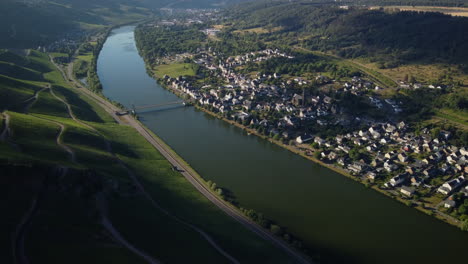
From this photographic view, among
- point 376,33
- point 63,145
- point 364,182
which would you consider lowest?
point 364,182

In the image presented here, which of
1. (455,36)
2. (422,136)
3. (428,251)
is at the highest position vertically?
(455,36)

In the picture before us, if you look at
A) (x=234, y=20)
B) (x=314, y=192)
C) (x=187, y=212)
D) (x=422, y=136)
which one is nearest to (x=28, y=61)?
(x=187, y=212)

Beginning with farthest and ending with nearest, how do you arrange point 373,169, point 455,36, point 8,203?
point 455,36
point 373,169
point 8,203

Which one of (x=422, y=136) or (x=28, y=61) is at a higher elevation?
(x=28, y=61)

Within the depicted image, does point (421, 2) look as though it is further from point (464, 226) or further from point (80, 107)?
point (80, 107)

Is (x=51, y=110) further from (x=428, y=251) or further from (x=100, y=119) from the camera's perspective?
(x=428, y=251)

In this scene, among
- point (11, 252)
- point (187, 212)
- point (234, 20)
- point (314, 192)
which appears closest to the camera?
point (11, 252)

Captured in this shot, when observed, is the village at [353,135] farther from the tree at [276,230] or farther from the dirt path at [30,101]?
the dirt path at [30,101]

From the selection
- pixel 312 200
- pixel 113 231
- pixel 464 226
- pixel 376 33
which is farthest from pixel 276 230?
pixel 376 33
